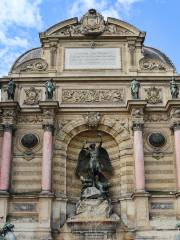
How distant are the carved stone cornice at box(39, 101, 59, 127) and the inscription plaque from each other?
7.62 feet

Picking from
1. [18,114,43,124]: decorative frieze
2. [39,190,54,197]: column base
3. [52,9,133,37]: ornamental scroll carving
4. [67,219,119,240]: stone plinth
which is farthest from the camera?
[52,9,133,37]: ornamental scroll carving

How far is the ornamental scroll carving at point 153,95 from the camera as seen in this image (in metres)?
18.0

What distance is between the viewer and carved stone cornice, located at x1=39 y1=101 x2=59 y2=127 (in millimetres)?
17219

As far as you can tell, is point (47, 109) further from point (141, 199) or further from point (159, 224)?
point (159, 224)

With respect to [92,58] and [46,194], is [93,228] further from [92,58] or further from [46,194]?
[92,58]

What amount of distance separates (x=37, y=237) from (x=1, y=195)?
2046 mm

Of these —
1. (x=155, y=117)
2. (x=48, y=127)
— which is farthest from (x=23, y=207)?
(x=155, y=117)

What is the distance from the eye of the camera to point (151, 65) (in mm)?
18812

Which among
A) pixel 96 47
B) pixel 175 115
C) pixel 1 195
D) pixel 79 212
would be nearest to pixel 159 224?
pixel 79 212

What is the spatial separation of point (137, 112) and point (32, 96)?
4.40m

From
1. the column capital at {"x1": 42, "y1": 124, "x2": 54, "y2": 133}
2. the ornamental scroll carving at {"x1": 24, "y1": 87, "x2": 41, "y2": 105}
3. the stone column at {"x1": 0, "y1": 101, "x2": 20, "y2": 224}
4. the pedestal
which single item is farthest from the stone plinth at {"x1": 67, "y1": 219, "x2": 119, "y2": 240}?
the ornamental scroll carving at {"x1": 24, "y1": 87, "x2": 41, "y2": 105}

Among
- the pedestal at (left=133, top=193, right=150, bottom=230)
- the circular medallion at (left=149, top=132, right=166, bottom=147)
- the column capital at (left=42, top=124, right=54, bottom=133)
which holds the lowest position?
the pedestal at (left=133, top=193, right=150, bottom=230)

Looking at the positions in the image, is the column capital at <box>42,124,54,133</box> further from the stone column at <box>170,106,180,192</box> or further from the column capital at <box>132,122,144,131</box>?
the stone column at <box>170,106,180,192</box>

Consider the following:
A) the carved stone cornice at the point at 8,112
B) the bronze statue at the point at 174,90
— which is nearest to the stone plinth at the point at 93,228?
the carved stone cornice at the point at 8,112
